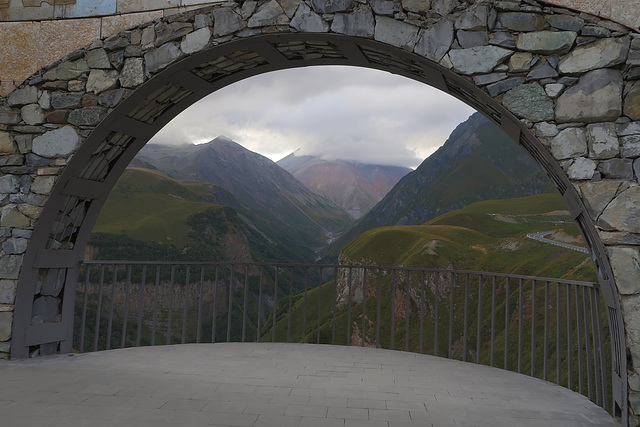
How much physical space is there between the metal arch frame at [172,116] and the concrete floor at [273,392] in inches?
13.1

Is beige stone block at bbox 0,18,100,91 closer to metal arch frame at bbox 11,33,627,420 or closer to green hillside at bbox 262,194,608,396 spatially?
metal arch frame at bbox 11,33,627,420

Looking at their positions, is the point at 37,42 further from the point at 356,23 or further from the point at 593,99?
the point at 593,99

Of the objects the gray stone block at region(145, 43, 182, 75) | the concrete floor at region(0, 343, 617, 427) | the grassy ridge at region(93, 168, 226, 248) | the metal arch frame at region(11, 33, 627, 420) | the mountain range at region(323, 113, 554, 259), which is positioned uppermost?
the mountain range at region(323, 113, 554, 259)

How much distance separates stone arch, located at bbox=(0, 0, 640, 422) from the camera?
10.1 feet

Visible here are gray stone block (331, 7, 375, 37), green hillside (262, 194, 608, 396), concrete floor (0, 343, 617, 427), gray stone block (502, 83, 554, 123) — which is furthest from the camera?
green hillside (262, 194, 608, 396)

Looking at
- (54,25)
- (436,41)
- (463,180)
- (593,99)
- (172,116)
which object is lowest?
(593,99)

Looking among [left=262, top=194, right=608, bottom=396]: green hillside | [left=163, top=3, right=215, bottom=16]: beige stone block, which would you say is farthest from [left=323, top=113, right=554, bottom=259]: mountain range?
[left=163, top=3, right=215, bottom=16]: beige stone block

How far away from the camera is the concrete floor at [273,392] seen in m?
2.90

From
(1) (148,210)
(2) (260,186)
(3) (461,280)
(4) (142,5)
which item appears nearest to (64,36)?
(4) (142,5)

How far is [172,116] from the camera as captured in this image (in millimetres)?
4773

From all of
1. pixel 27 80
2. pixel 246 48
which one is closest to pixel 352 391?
pixel 246 48

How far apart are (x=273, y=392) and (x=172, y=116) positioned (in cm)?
280

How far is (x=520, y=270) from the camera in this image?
3067 cm

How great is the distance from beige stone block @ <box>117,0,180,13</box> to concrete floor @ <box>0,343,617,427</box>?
2.96m
